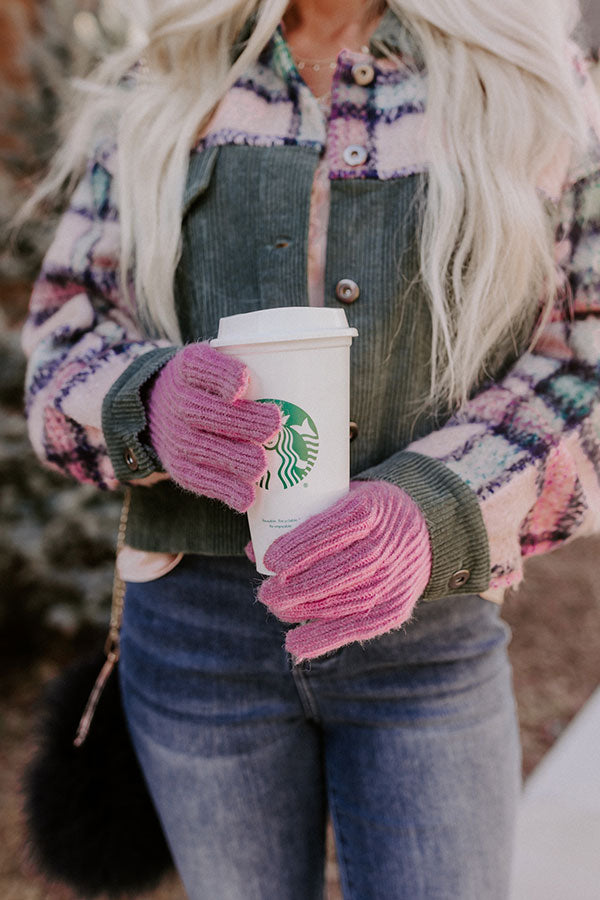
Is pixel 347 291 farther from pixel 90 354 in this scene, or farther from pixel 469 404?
pixel 90 354

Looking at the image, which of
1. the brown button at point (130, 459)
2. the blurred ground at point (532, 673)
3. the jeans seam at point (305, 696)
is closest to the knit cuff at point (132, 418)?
the brown button at point (130, 459)

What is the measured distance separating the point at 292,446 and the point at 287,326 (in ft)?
0.53

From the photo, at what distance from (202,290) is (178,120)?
352mm

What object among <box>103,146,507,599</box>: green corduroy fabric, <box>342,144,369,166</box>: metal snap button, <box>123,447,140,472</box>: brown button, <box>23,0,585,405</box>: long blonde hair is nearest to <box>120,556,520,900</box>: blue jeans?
<box>103,146,507,599</box>: green corduroy fabric

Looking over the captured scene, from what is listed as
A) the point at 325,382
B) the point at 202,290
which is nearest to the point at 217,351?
the point at 325,382

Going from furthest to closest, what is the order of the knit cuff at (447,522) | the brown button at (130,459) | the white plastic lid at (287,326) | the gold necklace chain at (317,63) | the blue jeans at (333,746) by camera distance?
1. the gold necklace chain at (317,63)
2. the blue jeans at (333,746)
3. the brown button at (130,459)
4. the knit cuff at (447,522)
5. the white plastic lid at (287,326)

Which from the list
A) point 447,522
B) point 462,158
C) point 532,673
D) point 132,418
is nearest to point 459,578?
point 447,522

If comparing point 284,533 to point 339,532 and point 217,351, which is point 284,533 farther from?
point 217,351

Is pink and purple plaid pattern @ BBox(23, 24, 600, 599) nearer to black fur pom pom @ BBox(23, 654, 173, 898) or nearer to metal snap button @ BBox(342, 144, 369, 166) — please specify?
metal snap button @ BBox(342, 144, 369, 166)

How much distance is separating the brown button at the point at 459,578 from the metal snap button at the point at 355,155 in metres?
0.73

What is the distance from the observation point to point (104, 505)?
286 cm

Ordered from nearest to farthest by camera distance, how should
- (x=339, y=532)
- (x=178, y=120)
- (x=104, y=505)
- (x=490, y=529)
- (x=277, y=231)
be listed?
(x=339, y=532) < (x=490, y=529) < (x=277, y=231) < (x=178, y=120) < (x=104, y=505)

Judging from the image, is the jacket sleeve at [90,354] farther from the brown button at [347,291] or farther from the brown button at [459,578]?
the brown button at [459,578]

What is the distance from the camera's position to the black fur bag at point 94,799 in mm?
1534
